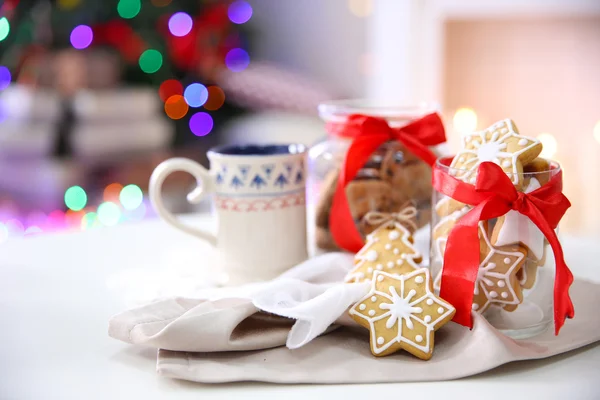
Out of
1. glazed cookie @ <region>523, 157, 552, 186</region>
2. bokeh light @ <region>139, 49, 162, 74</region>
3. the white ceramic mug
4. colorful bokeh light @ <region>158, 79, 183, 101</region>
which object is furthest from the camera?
colorful bokeh light @ <region>158, 79, 183, 101</region>

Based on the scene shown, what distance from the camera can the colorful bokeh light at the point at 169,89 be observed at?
100 inches

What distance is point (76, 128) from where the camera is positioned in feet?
7.93

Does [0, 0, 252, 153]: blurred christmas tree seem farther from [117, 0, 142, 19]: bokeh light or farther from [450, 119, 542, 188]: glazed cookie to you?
[450, 119, 542, 188]: glazed cookie

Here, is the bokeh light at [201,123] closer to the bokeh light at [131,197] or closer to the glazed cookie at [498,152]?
the bokeh light at [131,197]

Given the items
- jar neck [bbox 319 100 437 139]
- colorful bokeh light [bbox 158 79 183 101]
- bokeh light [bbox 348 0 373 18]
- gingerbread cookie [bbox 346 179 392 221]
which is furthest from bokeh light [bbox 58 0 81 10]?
gingerbread cookie [bbox 346 179 392 221]

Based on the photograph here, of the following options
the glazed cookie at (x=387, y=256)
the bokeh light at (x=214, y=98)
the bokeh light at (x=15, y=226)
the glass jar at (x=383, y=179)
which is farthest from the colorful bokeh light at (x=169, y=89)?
the glazed cookie at (x=387, y=256)

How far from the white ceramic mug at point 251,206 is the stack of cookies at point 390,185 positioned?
0.08 meters

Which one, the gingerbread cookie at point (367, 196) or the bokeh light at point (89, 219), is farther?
the bokeh light at point (89, 219)

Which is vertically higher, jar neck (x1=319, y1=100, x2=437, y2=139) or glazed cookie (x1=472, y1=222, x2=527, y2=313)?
jar neck (x1=319, y1=100, x2=437, y2=139)

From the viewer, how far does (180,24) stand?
2.51 meters

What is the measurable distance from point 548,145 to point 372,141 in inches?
44.4

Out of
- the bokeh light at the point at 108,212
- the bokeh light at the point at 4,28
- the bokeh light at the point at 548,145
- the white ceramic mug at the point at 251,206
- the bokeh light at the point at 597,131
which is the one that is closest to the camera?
the white ceramic mug at the point at 251,206

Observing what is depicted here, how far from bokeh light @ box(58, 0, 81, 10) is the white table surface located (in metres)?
1.54

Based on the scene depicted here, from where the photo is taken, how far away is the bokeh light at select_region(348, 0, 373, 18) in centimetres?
277
